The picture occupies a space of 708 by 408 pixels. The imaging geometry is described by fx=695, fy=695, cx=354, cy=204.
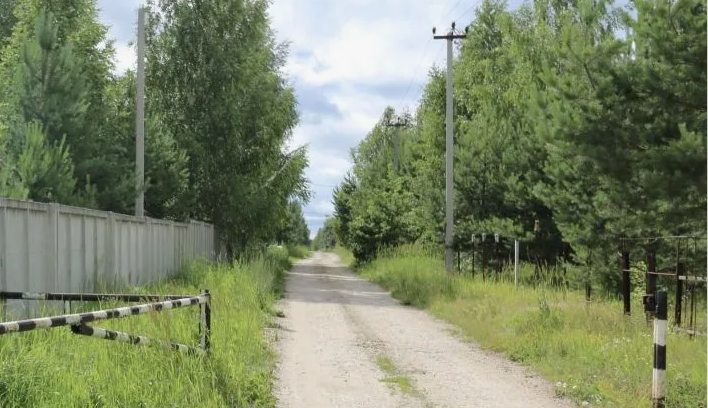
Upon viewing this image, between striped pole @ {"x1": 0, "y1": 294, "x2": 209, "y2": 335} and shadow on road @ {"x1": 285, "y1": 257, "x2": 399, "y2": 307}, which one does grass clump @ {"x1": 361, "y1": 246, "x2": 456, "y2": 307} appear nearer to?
shadow on road @ {"x1": 285, "y1": 257, "x2": 399, "y2": 307}

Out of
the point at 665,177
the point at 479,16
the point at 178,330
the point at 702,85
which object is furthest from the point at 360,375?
the point at 479,16

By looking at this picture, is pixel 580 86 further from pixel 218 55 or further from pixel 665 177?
pixel 218 55

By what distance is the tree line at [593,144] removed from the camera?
9797mm

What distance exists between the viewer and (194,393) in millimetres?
6008

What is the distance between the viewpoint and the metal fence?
28.2 feet

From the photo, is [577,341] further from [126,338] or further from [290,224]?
[290,224]

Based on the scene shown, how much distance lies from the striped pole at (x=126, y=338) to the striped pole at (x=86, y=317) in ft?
0.31

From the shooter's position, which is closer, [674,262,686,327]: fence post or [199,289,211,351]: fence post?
[199,289,211,351]: fence post

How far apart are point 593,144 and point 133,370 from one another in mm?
7644

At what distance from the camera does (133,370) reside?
6.14 metres

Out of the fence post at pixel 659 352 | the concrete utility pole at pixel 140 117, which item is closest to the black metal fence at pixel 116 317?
the fence post at pixel 659 352

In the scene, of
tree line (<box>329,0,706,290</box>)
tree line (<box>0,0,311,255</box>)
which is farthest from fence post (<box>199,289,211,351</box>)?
tree line (<box>0,0,311,255</box>)

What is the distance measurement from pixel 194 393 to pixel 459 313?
8615 mm

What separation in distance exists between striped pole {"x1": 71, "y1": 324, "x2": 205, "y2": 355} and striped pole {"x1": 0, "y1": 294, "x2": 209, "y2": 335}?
95mm
